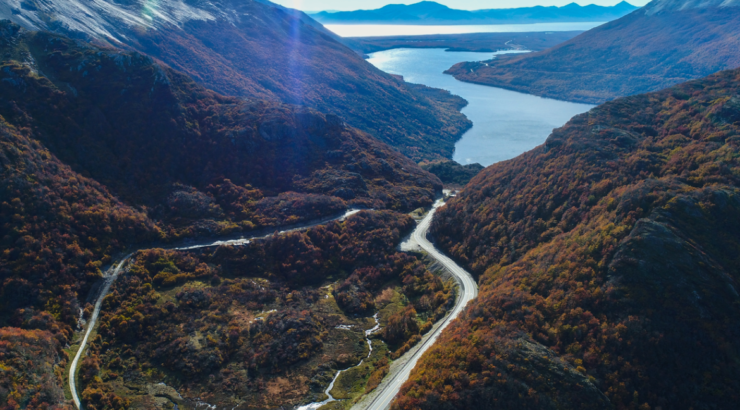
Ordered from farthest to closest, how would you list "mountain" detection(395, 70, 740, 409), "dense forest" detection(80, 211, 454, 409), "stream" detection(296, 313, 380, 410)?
"dense forest" detection(80, 211, 454, 409) → "stream" detection(296, 313, 380, 410) → "mountain" detection(395, 70, 740, 409)

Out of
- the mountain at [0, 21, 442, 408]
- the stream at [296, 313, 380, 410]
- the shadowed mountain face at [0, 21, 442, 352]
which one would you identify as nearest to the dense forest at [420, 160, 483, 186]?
the mountain at [0, 21, 442, 408]

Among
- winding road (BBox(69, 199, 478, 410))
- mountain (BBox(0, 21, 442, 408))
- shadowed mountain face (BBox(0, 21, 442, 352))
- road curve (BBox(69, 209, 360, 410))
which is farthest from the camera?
shadowed mountain face (BBox(0, 21, 442, 352))

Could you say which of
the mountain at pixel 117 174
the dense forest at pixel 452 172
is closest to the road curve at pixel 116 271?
the mountain at pixel 117 174

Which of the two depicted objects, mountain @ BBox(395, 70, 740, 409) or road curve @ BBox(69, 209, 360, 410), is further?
road curve @ BBox(69, 209, 360, 410)

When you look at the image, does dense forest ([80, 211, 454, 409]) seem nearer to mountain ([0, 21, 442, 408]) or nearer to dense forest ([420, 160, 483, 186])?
mountain ([0, 21, 442, 408])

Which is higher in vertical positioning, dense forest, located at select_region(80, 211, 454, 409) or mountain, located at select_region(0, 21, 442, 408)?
mountain, located at select_region(0, 21, 442, 408)

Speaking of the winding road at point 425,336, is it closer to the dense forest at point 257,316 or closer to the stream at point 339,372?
the dense forest at point 257,316
